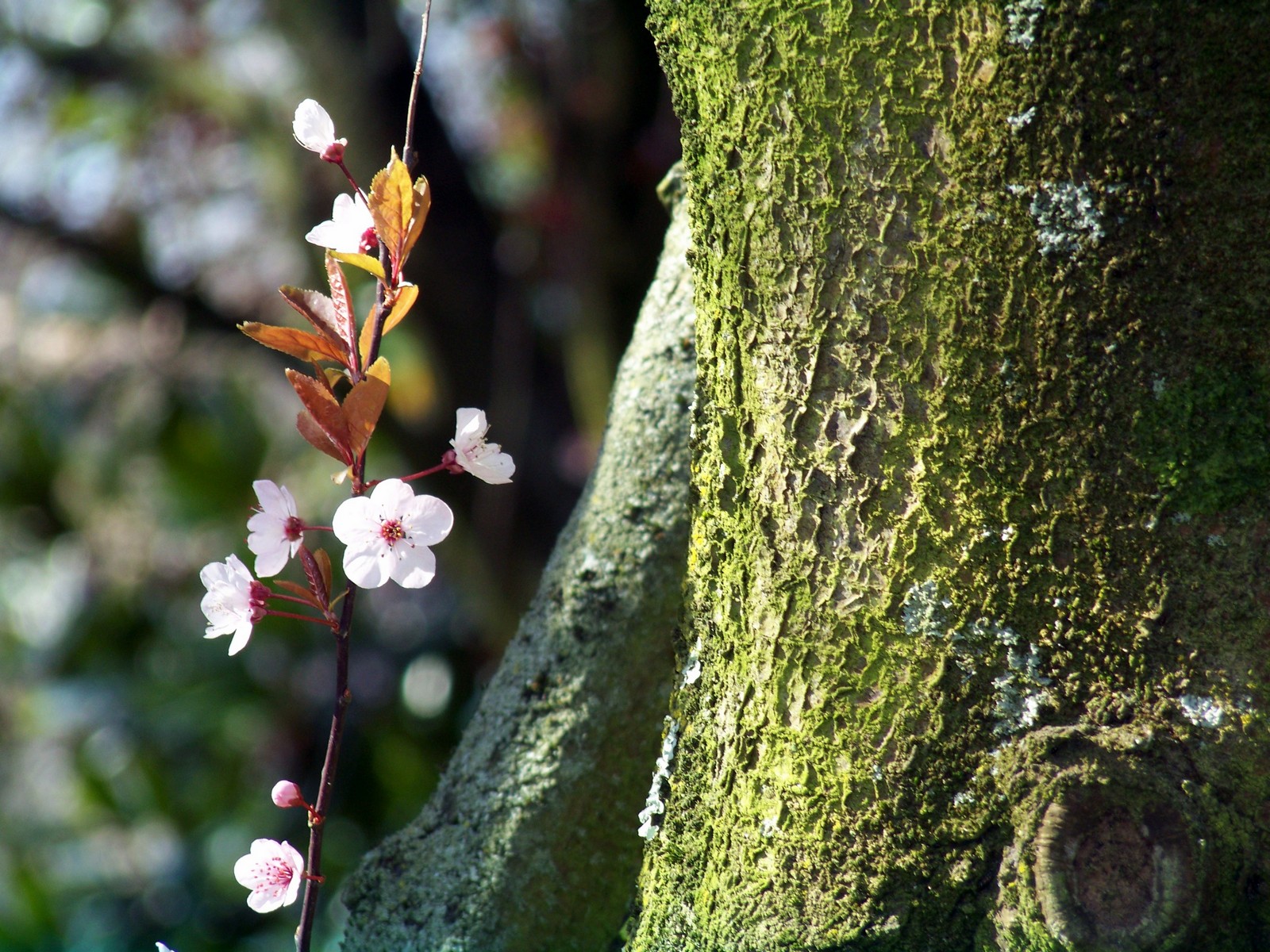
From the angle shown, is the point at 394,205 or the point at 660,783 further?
the point at 660,783

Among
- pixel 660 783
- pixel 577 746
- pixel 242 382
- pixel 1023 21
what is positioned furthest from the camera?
pixel 242 382

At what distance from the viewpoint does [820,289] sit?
604 millimetres

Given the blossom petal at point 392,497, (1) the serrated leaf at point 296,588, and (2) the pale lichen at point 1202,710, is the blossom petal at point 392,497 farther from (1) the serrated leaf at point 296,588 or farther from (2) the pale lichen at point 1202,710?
(2) the pale lichen at point 1202,710

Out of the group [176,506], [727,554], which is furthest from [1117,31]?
[176,506]

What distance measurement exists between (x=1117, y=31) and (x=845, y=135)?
148 millimetres

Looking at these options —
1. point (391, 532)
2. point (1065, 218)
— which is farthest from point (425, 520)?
point (1065, 218)

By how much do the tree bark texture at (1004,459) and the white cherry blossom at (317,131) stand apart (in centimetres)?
23

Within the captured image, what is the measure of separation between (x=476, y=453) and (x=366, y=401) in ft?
0.23

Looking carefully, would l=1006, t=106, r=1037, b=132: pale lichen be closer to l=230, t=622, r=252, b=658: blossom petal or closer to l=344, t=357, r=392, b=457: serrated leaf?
l=344, t=357, r=392, b=457: serrated leaf

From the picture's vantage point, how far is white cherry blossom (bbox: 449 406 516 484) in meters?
0.59

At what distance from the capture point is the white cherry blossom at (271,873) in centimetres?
61

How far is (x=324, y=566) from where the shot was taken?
0.63 m

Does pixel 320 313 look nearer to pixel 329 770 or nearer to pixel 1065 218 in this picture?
pixel 329 770

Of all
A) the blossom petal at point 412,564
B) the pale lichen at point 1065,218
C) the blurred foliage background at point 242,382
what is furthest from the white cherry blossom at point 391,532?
the blurred foliage background at point 242,382
